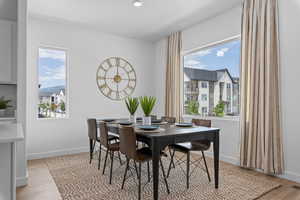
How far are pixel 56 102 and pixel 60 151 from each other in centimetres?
100

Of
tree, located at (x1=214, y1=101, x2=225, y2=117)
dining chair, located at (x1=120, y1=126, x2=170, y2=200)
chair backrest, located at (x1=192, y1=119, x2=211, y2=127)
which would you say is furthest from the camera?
tree, located at (x1=214, y1=101, x2=225, y2=117)

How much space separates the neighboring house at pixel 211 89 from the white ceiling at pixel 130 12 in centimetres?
107

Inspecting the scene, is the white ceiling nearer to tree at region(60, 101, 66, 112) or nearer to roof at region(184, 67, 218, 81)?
roof at region(184, 67, 218, 81)

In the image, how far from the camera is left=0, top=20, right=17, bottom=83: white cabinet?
113 inches

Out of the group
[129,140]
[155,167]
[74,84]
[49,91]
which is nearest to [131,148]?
[129,140]

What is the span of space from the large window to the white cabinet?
327cm

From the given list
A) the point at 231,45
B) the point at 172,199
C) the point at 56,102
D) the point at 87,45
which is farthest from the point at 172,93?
the point at 172,199

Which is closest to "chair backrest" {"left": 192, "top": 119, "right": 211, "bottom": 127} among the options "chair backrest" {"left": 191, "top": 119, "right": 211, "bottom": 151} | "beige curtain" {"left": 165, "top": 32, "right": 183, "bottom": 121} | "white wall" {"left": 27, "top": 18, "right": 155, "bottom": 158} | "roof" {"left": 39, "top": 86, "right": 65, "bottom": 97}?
"chair backrest" {"left": 191, "top": 119, "right": 211, "bottom": 151}

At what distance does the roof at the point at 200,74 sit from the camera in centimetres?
416

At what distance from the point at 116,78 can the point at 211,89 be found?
218 cm

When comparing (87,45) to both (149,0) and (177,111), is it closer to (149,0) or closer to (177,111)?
(149,0)

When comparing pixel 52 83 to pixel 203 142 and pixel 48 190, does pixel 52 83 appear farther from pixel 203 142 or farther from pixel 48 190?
pixel 203 142

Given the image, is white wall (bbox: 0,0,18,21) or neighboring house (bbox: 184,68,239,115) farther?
neighboring house (bbox: 184,68,239,115)

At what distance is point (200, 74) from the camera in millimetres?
4441
